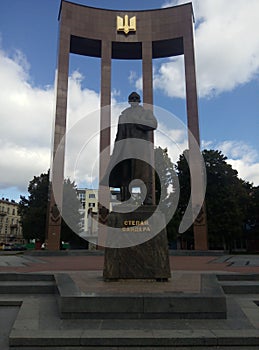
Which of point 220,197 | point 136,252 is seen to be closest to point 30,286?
point 136,252

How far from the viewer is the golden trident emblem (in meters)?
27.3

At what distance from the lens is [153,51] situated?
1131 inches

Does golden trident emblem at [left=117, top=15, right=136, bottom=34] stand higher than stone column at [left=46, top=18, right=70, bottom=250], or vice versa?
golden trident emblem at [left=117, top=15, right=136, bottom=34]

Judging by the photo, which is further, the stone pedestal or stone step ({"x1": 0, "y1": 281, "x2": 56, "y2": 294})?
the stone pedestal

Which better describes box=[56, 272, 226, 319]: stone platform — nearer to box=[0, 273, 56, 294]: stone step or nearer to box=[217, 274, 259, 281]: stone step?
box=[0, 273, 56, 294]: stone step

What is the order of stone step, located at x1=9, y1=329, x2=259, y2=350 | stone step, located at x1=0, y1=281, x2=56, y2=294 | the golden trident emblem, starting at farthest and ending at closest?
the golden trident emblem
stone step, located at x1=0, y1=281, x2=56, y2=294
stone step, located at x1=9, y1=329, x2=259, y2=350

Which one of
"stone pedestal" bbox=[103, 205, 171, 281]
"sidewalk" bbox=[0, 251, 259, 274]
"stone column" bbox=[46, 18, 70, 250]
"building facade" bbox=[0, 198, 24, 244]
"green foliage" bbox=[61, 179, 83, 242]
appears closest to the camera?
"stone pedestal" bbox=[103, 205, 171, 281]

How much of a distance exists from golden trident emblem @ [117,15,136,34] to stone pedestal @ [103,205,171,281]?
79.2 feet

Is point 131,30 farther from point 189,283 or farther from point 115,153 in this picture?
point 189,283

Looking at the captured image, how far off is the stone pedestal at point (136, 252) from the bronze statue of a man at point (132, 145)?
2.85 feet

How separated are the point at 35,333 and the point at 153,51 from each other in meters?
28.0

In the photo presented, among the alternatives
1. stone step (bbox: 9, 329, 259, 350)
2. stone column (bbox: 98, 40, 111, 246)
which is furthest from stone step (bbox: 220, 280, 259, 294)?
stone column (bbox: 98, 40, 111, 246)

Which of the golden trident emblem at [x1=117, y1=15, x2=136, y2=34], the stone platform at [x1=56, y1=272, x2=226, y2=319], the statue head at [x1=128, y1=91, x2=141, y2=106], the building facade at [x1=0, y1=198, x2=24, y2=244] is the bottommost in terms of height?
the stone platform at [x1=56, y1=272, x2=226, y2=319]

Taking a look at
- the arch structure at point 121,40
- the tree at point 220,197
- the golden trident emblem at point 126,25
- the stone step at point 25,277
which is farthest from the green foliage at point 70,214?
the stone step at point 25,277
